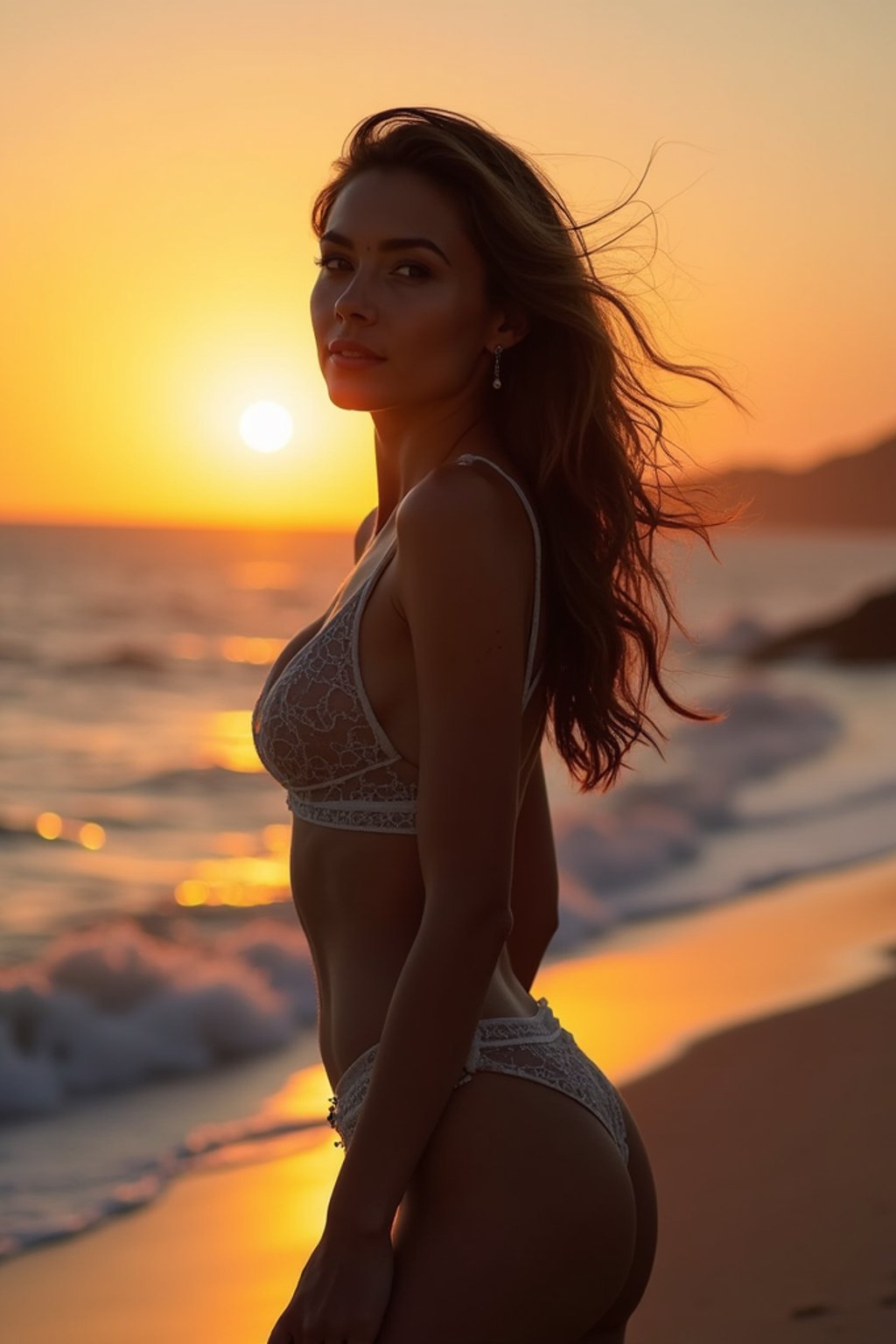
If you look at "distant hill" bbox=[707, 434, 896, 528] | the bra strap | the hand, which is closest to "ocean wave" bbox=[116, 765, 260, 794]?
the bra strap

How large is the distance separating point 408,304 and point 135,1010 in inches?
220

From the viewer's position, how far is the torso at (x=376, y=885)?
7.20ft

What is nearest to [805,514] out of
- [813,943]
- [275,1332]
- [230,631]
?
[230,631]

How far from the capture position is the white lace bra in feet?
7.23

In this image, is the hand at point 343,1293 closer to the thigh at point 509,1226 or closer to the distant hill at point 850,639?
the thigh at point 509,1226

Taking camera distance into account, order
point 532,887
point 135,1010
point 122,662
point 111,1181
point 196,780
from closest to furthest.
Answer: point 532,887
point 111,1181
point 135,1010
point 196,780
point 122,662

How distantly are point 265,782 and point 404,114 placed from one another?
45.8 feet

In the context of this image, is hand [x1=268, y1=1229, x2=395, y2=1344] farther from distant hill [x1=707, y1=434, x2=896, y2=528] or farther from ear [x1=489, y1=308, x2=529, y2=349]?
distant hill [x1=707, y1=434, x2=896, y2=528]

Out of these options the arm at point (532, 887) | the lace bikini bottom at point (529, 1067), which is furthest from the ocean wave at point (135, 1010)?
the lace bikini bottom at point (529, 1067)

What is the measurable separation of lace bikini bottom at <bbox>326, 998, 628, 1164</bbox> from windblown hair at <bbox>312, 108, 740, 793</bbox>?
462mm

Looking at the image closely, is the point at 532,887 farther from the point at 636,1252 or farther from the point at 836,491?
the point at 836,491

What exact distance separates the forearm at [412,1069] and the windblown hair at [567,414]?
0.47m

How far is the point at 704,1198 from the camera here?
16.0 feet

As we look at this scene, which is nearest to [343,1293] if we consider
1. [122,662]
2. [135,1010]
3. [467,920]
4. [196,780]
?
[467,920]
